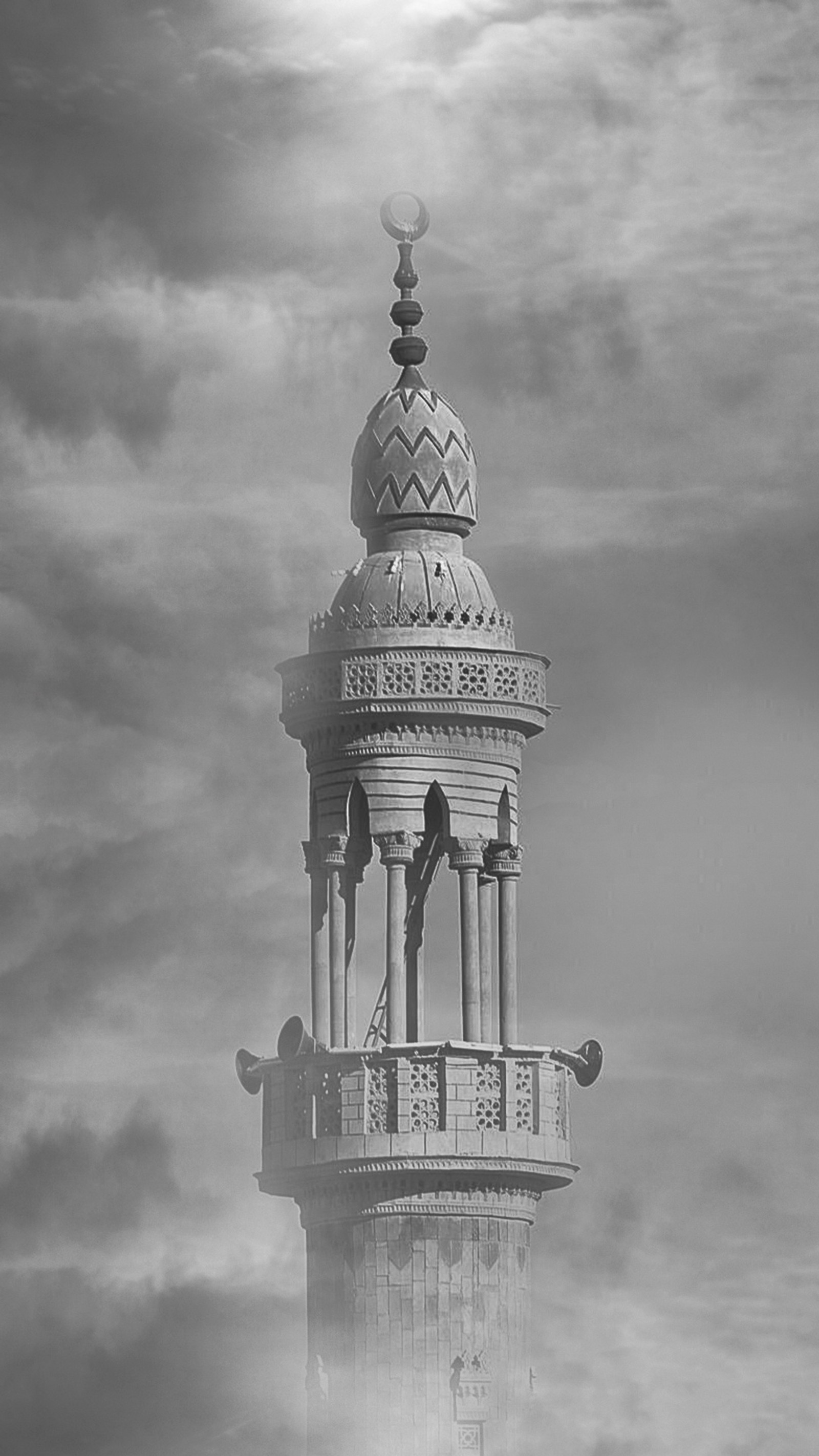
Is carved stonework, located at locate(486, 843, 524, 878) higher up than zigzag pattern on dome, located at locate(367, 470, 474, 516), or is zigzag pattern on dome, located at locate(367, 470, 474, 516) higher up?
zigzag pattern on dome, located at locate(367, 470, 474, 516)

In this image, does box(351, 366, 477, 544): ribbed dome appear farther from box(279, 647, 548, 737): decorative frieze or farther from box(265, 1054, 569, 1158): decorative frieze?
box(265, 1054, 569, 1158): decorative frieze

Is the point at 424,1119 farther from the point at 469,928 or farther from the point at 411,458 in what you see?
the point at 411,458

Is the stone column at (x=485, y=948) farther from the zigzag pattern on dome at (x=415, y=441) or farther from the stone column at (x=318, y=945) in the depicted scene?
the zigzag pattern on dome at (x=415, y=441)

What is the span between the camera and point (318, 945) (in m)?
54.8

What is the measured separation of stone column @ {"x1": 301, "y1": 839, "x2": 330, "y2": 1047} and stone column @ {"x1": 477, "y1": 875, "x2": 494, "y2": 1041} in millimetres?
1388

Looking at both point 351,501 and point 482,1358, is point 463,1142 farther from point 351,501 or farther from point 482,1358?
point 351,501

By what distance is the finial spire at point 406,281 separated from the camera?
55.4m

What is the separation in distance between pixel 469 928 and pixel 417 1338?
3730mm

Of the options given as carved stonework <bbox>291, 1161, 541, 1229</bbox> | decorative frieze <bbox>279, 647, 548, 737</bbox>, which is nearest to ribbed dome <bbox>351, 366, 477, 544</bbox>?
decorative frieze <bbox>279, 647, 548, 737</bbox>

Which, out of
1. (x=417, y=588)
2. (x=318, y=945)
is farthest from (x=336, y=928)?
(x=417, y=588)

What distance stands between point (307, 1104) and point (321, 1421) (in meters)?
2.78

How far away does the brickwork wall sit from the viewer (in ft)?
174

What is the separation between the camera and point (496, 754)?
2160 inches

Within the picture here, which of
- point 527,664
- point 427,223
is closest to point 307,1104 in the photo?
point 527,664
